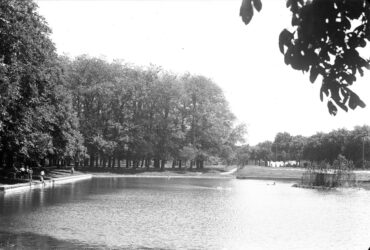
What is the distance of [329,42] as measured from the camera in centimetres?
561

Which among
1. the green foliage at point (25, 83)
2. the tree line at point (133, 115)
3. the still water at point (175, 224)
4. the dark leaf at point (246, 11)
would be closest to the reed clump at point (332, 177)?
the still water at point (175, 224)

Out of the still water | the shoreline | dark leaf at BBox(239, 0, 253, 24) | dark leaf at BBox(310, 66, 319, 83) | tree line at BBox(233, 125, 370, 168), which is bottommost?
the still water

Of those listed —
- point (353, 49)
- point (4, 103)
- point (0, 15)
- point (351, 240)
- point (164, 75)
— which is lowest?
point (351, 240)

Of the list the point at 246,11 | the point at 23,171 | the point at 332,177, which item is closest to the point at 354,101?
the point at 246,11

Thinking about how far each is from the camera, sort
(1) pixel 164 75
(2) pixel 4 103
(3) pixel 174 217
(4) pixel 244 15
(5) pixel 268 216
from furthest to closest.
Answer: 1. (1) pixel 164 75
2. (2) pixel 4 103
3. (5) pixel 268 216
4. (3) pixel 174 217
5. (4) pixel 244 15

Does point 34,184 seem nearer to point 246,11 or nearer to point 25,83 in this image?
point 25,83

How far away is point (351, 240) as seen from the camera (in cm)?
1759

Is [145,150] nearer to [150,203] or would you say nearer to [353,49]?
[150,203]

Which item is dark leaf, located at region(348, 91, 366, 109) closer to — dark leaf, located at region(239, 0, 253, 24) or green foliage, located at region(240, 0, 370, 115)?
green foliage, located at region(240, 0, 370, 115)

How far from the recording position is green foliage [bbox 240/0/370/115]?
5238 millimetres

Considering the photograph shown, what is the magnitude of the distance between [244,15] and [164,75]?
79.5 meters

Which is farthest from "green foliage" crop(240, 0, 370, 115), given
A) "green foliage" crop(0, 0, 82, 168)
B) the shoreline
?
the shoreline

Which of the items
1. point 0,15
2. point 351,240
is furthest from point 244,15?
point 0,15

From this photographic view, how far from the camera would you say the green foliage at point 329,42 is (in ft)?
17.2
